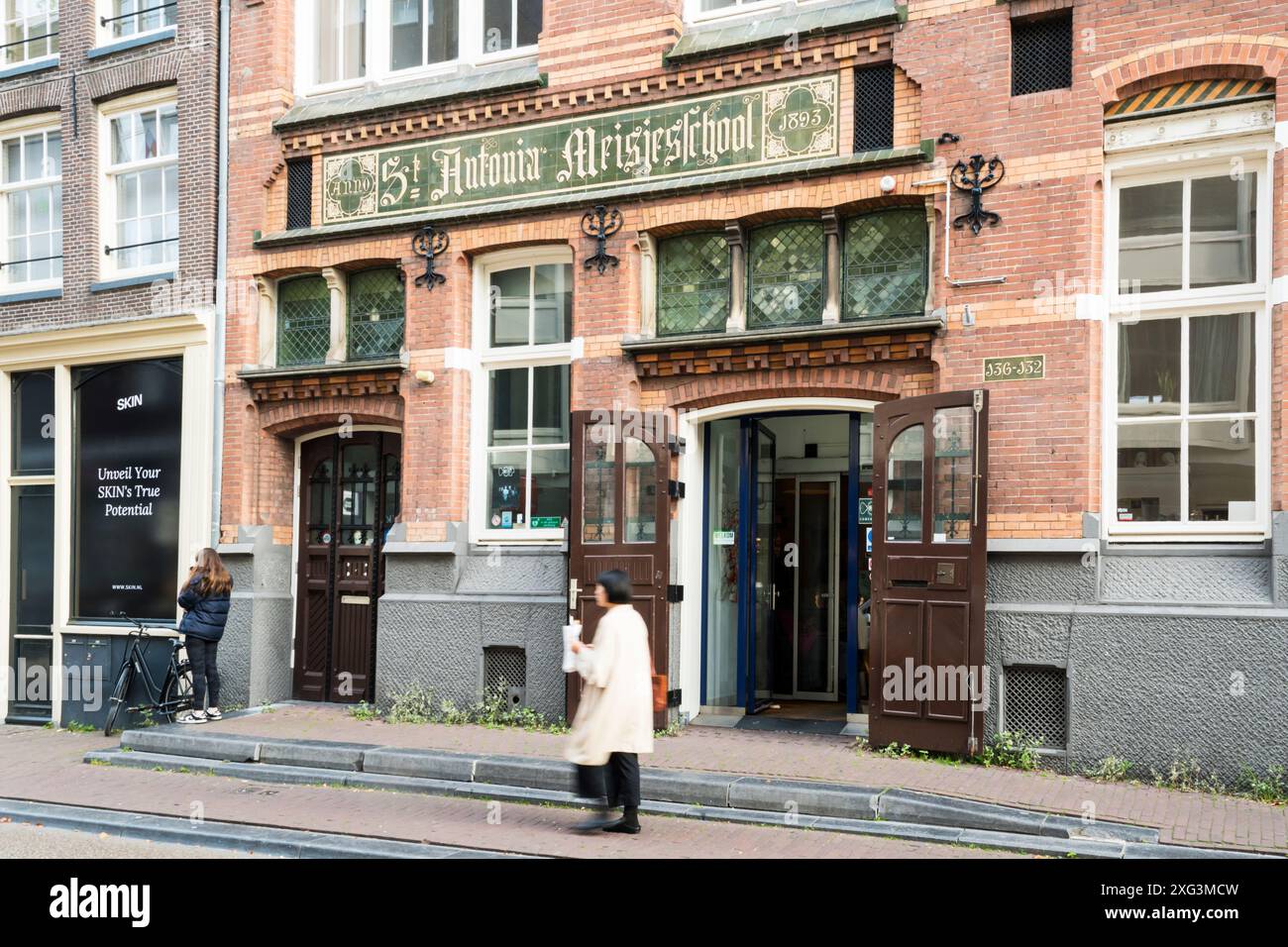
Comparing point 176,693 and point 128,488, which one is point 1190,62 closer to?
point 176,693

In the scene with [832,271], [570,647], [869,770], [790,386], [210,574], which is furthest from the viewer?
[210,574]

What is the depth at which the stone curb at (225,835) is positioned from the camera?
26.3ft

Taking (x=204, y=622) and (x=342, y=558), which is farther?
(x=342, y=558)

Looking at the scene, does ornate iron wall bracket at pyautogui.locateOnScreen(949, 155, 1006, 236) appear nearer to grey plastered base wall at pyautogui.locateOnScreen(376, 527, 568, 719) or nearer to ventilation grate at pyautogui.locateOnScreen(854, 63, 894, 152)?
ventilation grate at pyautogui.locateOnScreen(854, 63, 894, 152)

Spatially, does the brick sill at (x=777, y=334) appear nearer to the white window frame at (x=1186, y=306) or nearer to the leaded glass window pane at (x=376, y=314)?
the white window frame at (x=1186, y=306)

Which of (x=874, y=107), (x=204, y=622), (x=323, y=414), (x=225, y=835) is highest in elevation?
(x=874, y=107)

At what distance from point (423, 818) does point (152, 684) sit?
5.89 meters

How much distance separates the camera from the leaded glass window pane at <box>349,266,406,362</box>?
520 inches

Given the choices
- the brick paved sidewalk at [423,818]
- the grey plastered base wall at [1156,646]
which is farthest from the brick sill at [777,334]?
the brick paved sidewalk at [423,818]

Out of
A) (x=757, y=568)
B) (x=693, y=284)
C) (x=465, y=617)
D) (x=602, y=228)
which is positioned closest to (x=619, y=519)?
(x=757, y=568)

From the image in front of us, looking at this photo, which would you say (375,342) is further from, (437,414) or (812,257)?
(812,257)

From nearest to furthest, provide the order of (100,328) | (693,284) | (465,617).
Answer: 1. (693,284)
2. (465,617)
3. (100,328)

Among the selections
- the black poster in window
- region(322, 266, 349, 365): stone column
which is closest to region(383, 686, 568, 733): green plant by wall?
the black poster in window

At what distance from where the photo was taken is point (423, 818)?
8.96 m
